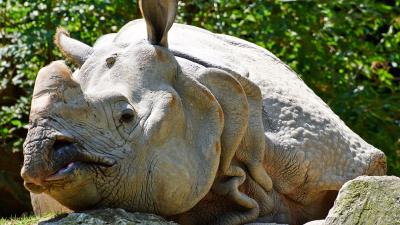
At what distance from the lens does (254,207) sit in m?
6.79

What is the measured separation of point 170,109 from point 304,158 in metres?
1.06

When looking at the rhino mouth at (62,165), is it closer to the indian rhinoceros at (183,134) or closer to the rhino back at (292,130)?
the indian rhinoceros at (183,134)

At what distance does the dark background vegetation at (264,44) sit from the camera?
36.3ft

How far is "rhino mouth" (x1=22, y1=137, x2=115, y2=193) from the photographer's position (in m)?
5.87

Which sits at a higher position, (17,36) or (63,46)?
(63,46)

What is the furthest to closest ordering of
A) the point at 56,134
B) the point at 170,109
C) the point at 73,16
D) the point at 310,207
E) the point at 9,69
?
the point at 9,69 < the point at 73,16 < the point at 310,207 < the point at 170,109 < the point at 56,134

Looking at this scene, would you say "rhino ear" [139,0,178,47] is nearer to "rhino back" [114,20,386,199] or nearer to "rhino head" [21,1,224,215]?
"rhino head" [21,1,224,215]

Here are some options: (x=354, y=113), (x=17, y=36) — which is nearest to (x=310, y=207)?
(x=354, y=113)

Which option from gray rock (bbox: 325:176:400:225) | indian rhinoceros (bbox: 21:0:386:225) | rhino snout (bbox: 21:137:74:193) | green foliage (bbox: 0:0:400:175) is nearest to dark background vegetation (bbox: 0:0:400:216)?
green foliage (bbox: 0:0:400:175)

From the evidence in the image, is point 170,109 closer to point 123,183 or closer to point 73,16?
point 123,183

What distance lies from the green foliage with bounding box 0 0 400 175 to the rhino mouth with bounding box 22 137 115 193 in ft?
15.5

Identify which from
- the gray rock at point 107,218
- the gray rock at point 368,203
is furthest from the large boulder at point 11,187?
the gray rock at point 368,203

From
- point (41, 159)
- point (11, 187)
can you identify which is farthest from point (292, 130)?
point (11, 187)

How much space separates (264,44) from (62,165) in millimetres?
5578
